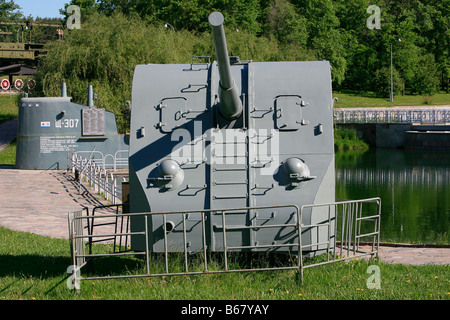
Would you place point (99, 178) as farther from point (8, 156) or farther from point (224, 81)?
point (8, 156)

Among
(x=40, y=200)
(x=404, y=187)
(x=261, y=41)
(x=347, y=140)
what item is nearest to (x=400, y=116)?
(x=347, y=140)

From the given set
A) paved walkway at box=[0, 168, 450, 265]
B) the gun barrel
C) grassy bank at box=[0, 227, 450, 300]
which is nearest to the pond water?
paved walkway at box=[0, 168, 450, 265]

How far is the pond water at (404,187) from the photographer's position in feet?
58.9

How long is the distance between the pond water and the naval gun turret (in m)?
6.60

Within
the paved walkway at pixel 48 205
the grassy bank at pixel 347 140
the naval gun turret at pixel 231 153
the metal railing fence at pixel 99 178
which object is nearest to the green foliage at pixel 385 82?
the grassy bank at pixel 347 140

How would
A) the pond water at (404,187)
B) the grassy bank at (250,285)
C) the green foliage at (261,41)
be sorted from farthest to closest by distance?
the green foliage at (261,41)
the pond water at (404,187)
the grassy bank at (250,285)

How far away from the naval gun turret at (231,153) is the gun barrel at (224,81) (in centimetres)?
2

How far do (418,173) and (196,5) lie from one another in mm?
24774

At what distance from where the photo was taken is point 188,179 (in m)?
8.20

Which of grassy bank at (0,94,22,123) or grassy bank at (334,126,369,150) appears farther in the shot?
grassy bank at (334,126,369,150)

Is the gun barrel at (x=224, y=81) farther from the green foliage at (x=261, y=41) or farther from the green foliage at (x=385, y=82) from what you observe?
the green foliage at (x=385, y=82)

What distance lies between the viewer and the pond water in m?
17.9

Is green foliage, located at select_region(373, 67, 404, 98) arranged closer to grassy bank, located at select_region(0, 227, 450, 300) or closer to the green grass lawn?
the green grass lawn

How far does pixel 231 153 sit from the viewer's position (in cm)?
831
